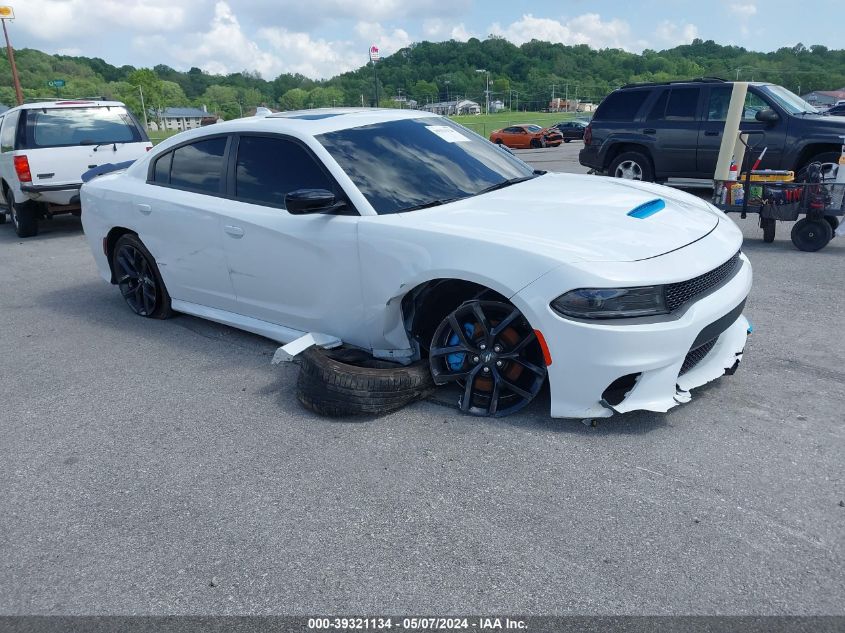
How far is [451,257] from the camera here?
3.54 meters

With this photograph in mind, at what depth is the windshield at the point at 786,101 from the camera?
10.5m

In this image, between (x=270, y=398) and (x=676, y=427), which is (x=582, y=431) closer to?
(x=676, y=427)

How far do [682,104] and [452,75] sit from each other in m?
105

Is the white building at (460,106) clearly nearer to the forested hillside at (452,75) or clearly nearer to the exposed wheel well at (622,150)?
the forested hillside at (452,75)

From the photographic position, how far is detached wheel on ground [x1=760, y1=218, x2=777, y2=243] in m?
7.99

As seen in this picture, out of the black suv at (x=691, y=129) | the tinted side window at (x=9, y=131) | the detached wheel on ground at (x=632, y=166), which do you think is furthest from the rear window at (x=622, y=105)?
the tinted side window at (x=9, y=131)

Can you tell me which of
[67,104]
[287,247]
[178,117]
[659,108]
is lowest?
[178,117]

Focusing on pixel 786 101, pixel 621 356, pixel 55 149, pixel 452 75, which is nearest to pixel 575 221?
pixel 621 356

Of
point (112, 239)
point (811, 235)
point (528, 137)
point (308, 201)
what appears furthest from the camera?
point (528, 137)

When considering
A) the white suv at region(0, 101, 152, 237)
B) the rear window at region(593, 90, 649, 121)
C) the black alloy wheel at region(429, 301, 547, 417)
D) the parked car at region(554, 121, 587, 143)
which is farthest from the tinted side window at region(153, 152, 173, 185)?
the parked car at region(554, 121, 587, 143)

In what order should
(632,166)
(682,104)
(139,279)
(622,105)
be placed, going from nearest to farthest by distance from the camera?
1. (139,279)
2. (682,104)
3. (632,166)
4. (622,105)

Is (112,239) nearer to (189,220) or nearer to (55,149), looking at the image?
(189,220)

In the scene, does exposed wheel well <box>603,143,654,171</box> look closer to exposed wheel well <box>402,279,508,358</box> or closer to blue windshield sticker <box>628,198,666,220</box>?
blue windshield sticker <box>628,198,666,220</box>

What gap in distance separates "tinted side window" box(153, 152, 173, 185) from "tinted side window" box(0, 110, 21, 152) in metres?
6.38
